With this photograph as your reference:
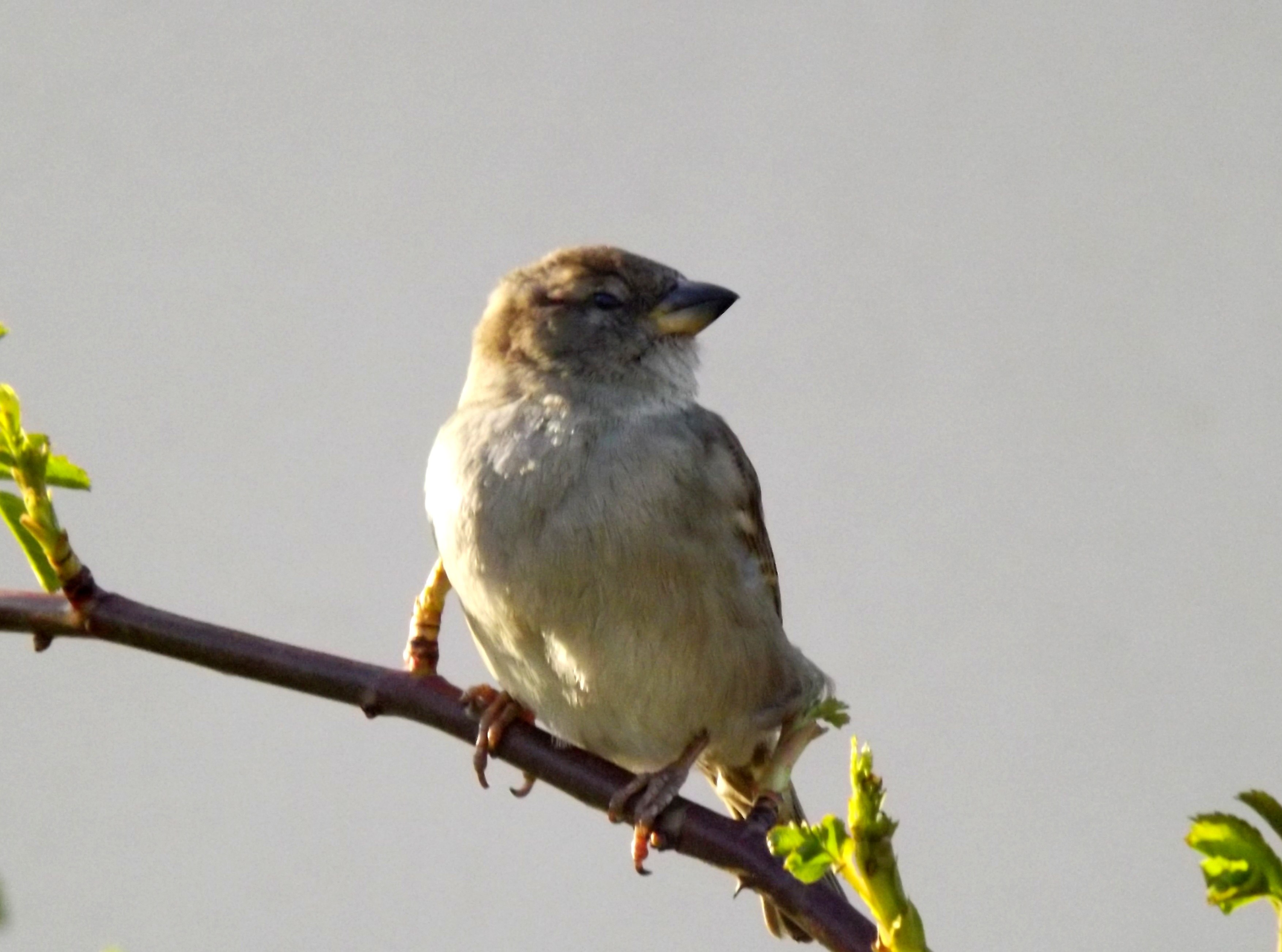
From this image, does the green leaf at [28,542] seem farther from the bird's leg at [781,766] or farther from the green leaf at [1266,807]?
the green leaf at [1266,807]

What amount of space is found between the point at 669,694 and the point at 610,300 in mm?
490

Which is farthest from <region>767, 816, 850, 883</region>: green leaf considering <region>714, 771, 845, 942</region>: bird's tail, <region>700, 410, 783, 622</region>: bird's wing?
<region>700, 410, 783, 622</region>: bird's wing

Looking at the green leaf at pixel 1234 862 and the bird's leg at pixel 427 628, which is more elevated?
the green leaf at pixel 1234 862

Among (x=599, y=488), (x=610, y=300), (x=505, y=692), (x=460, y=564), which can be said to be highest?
(x=610, y=300)

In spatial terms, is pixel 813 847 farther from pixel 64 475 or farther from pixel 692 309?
pixel 692 309

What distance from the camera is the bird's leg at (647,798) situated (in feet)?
3.49

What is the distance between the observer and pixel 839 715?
0.90 m

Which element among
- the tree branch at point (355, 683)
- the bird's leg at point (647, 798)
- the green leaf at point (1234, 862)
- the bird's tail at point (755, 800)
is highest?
the green leaf at point (1234, 862)

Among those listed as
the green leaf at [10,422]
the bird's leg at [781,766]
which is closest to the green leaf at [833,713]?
the bird's leg at [781,766]

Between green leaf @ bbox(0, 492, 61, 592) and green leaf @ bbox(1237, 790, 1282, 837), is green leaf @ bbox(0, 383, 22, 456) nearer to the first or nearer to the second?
green leaf @ bbox(0, 492, 61, 592)

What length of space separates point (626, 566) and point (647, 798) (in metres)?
0.22

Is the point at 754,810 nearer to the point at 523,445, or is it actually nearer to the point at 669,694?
the point at 669,694

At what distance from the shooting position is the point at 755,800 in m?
1.31

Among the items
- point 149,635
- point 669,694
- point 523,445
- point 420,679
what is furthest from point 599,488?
point 149,635
